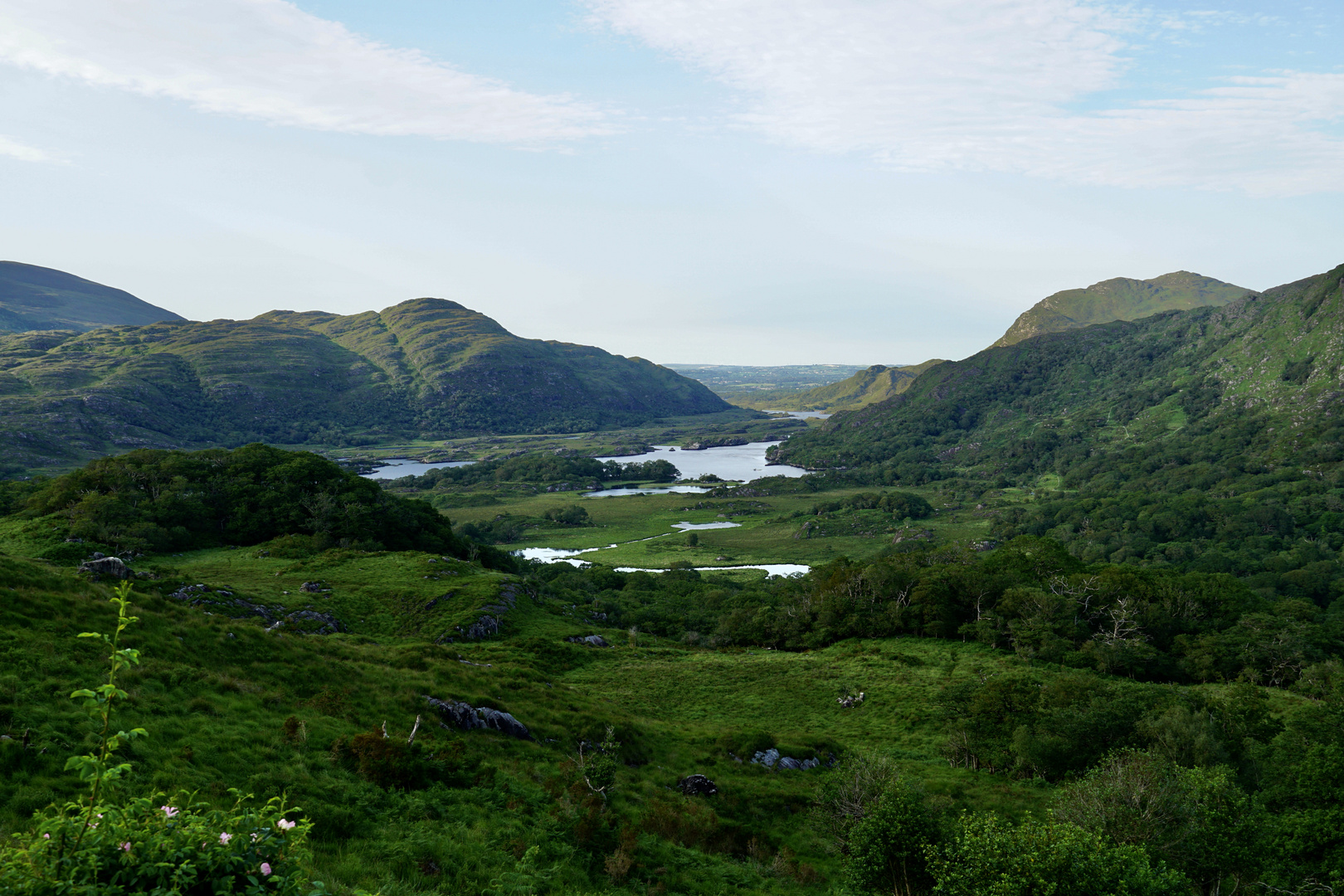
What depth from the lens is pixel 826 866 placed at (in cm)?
3106

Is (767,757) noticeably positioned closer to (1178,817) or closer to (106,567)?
(1178,817)

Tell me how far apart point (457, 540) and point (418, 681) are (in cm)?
8093

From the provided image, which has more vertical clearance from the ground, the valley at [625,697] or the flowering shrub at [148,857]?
the flowering shrub at [148,857]

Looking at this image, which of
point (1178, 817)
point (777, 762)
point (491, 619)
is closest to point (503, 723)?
point (777, 762)

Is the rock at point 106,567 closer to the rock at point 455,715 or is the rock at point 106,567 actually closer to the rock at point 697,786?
the rock at point 455,715

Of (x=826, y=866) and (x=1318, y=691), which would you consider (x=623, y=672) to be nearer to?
(x=826, y=866)

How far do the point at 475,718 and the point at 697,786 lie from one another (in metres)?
12.8

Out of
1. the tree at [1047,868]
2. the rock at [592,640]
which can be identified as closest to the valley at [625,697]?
the tree at [1047,868]

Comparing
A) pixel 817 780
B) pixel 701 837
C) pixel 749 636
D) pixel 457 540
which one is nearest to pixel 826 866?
pixel 701 837

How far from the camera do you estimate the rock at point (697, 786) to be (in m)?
35.7

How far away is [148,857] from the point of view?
7766mm

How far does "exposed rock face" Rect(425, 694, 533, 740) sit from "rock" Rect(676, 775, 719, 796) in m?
8.87

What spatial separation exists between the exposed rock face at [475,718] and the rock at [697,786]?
29.1 ft

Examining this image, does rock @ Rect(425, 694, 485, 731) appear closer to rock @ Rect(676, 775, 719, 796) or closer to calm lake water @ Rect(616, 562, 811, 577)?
rock @ Rect(676, 775, 719, 796)
